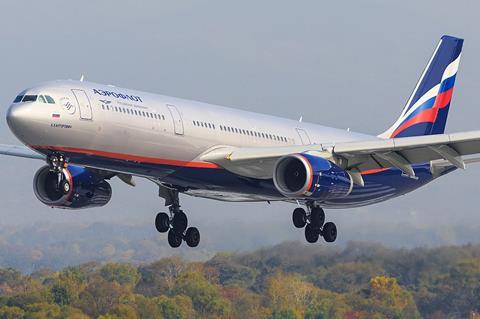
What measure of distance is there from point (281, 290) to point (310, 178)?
5363cm

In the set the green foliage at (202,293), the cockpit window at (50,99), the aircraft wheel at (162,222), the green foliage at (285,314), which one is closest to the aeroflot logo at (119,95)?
the cockpit window at (50,99)

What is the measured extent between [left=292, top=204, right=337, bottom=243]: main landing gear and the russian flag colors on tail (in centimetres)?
896

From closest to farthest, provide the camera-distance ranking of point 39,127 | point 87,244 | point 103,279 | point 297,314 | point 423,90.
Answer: point 39,127 → point 423,90 → point 297,314 → point 103,279 → point 87,244

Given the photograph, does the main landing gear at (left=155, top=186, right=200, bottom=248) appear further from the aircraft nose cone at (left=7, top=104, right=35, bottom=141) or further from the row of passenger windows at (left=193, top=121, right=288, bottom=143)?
the aircraft nose cone at (left=7, top=104, right=35, bottom=141)

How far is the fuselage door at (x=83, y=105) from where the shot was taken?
42.1 m

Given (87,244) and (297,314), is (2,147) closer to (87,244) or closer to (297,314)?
(297,314)

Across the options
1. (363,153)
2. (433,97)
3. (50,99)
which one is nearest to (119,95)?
(50,99)

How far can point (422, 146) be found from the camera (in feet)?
148

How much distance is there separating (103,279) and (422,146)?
65195mm

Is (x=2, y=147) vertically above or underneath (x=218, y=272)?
underneath

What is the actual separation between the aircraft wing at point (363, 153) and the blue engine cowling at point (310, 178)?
51cm

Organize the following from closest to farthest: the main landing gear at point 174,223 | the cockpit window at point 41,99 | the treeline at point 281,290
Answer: the cockpit window at point 41,99
the main landing gear at point 174,223
the treeline at point 281,290

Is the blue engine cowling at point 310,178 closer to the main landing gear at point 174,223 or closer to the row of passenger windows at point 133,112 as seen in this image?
the row of passenger windows at point 133,112

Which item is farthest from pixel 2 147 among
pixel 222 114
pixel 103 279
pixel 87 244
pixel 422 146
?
pixel 87 244
